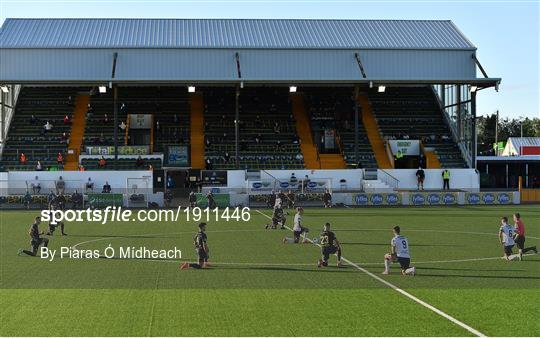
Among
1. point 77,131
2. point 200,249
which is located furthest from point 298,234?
point 77,131

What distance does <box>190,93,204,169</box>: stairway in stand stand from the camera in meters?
64.9

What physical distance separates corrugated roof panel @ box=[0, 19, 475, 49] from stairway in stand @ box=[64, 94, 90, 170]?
6788 millimetres

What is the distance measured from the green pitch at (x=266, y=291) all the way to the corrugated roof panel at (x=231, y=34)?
37.3 meters

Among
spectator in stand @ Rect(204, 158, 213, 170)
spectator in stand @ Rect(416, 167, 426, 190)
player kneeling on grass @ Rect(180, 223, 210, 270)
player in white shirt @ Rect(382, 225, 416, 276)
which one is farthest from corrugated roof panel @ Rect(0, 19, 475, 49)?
player in white shirt @ Rect(382, 225, 416, 276)

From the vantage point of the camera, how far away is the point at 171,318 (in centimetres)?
1539

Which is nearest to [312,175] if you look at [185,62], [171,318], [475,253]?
[185,62]

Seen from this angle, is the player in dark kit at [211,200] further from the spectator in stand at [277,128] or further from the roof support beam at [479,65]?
the roof support beam at [479,65]

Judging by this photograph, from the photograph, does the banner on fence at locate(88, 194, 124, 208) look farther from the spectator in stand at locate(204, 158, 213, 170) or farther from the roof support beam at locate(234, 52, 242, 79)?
the roof support beam at locate(234, 52, 242, 79)

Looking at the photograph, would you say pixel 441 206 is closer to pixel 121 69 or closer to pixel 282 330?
pixel 121 69

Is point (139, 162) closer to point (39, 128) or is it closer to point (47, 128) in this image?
A: point (47, 128)

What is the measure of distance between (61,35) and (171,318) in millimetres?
57231

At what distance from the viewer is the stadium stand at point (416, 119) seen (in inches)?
2662

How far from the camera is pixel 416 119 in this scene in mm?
71438

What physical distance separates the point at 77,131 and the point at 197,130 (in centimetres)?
1076
